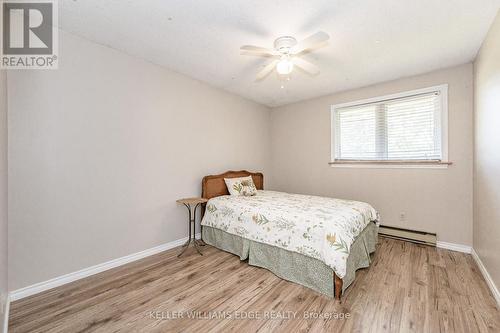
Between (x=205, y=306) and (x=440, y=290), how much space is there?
2.22 metres

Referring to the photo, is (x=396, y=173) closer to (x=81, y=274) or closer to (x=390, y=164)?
(x=390, y=164)

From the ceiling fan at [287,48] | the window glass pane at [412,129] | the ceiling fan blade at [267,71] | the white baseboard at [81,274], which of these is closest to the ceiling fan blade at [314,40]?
the ceiling fan at [287,48]

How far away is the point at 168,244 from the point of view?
9.93 feet

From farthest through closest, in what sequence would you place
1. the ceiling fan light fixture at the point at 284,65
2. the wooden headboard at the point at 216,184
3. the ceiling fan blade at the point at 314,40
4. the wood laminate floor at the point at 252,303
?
the wooden headboard at the point at 216,184 < the ceiling fan light fixture at the point at 284,65 < the ceiling fan blade at the point at 314,40 < the wood laminate floor at the point at 252,303

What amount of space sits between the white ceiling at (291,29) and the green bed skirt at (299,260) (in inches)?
85.8

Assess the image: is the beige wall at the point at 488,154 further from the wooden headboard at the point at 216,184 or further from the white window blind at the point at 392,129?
the wooden headboard at the point at 216,184

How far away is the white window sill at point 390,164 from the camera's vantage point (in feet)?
9.93

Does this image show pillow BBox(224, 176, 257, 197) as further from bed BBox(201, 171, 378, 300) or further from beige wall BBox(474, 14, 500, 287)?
beige wall BBox(474, 14, 500, 287)

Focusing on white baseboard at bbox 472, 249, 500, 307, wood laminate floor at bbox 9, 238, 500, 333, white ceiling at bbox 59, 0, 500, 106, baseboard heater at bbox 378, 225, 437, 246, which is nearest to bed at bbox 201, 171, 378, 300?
wood laminate floor at bbox 9, 238, 500, 333

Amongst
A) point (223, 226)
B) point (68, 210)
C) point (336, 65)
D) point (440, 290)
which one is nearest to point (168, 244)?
point (223, 226)

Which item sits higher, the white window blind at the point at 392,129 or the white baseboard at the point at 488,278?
the white window blind at the point at 392,129

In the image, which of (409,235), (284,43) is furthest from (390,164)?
(284,43)

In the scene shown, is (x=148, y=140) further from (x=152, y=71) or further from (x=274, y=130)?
(x=274, y=130)

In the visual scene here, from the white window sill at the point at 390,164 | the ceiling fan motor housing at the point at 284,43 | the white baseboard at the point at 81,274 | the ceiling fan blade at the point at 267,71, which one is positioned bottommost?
the white baseboard at the point at 81,274
